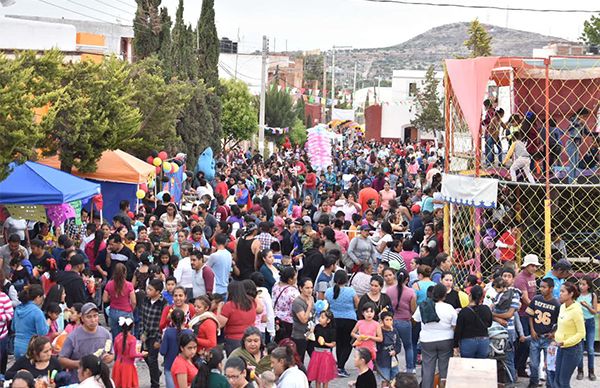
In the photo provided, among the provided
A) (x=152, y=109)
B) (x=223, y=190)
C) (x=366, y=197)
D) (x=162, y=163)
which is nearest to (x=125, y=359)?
(x=366, y=197)

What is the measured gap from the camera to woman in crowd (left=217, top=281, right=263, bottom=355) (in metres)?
11.5

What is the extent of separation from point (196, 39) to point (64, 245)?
24131mm

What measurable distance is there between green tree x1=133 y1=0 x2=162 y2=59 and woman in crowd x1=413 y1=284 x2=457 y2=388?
68.5 ft

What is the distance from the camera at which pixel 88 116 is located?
20594mm

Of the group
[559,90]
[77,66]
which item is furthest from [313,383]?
[77,66]

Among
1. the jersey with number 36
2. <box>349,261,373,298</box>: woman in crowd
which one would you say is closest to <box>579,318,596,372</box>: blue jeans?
the jersey with number 36

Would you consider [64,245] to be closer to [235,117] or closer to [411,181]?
[411,181]

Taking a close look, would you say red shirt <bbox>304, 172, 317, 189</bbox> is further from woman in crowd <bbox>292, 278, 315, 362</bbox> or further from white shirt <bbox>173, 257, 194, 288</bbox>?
woman in crowd <bbox>292, 278, 315, 362</bbox>

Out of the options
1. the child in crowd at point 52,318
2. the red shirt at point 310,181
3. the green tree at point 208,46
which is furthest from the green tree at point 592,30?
the child in crowd at point 52,318

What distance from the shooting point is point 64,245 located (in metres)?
14.5

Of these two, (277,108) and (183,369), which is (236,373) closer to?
(183,369)

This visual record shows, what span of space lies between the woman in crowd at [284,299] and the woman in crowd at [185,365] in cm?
267

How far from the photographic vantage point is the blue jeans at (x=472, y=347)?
11406 millimetres

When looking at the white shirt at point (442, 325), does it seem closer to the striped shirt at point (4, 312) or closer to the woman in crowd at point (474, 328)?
the woman in crowd at point (474, 328)
